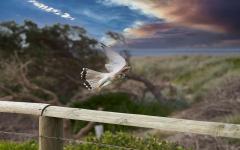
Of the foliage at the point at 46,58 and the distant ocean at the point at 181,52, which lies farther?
the foliage at the point at 46,58

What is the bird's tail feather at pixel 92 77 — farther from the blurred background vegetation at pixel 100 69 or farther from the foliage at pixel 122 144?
the blurred background vegetation at pixel 100 69

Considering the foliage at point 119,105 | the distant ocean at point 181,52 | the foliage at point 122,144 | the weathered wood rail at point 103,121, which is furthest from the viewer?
the foliage at point 119,105

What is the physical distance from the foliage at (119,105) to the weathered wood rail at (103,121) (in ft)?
13.0

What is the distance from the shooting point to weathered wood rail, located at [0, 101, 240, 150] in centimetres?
287

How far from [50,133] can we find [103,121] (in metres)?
0.44

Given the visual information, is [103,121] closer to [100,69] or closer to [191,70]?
[191,70]

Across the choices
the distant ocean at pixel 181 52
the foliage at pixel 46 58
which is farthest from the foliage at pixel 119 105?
the distant ocean at pixel 181 52

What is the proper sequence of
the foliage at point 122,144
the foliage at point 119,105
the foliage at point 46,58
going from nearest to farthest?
1. the foliage at point 122,144
2. the foliage at point 119,105
3. the foliage at point 46,58

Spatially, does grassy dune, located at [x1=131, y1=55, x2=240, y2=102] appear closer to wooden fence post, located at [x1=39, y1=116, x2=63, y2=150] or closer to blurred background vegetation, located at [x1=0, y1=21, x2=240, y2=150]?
blurred background vegetation, located at [x1=0, y1=21, x2=240, y2=150]

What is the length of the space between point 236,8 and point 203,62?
0.79m

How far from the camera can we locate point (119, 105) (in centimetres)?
791

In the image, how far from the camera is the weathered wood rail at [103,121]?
2.87 m

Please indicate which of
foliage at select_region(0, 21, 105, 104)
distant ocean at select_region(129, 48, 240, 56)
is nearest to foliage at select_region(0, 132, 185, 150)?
distant ocean at select_region(129, 48, 240, 56)

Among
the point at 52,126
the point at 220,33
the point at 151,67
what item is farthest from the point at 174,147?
the point at 151,67
